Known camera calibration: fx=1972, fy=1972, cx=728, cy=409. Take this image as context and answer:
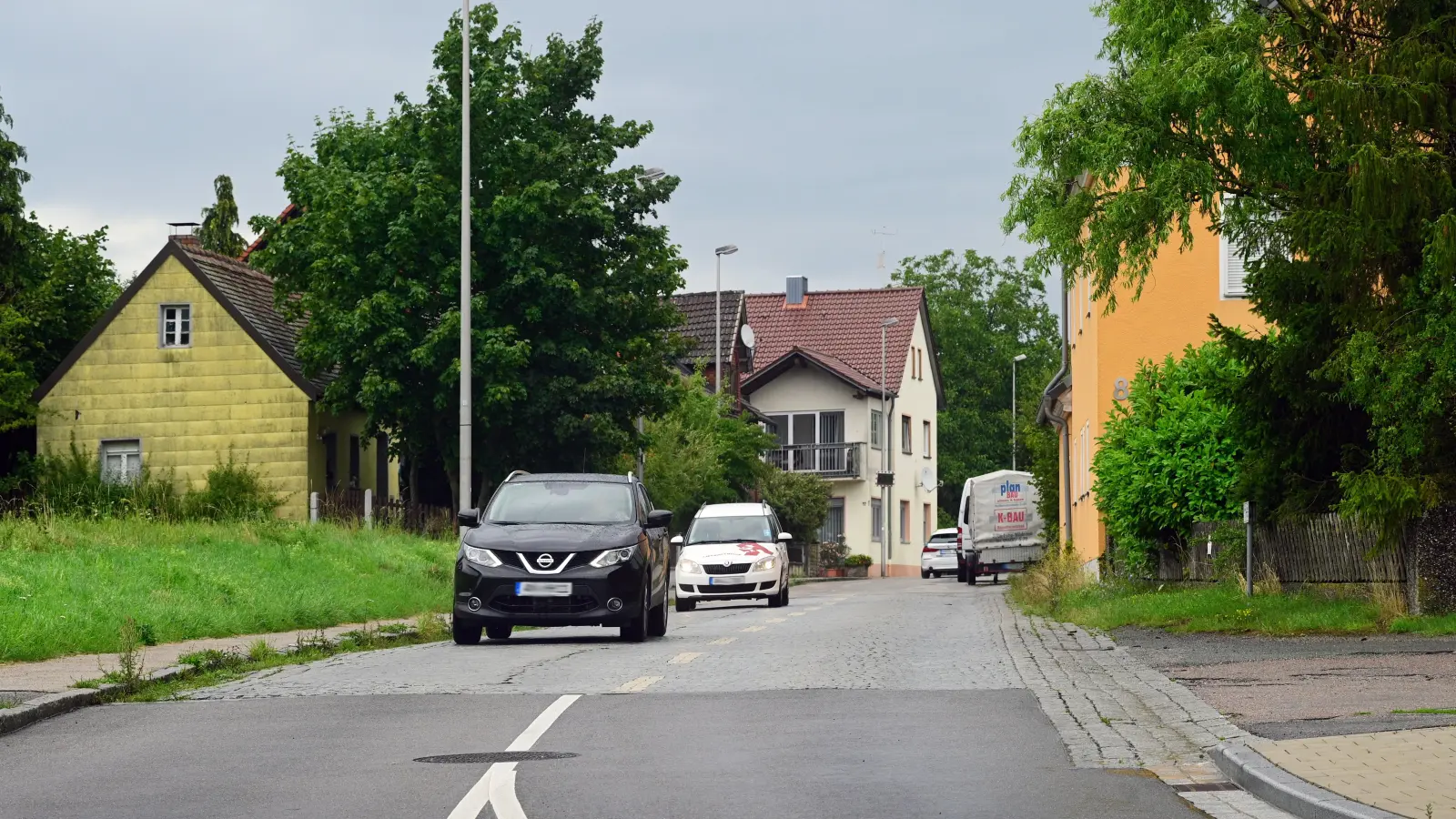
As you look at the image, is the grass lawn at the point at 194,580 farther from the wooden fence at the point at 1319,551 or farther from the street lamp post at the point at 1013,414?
the street lamp post at the point at 1013,414

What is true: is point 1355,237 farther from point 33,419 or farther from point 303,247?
point 33,419

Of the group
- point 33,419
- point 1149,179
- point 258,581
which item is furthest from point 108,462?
point 1149,179

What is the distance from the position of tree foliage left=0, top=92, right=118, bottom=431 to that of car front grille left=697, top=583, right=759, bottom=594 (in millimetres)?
20300

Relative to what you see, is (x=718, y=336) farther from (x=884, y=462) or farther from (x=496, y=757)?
(x=496, y=757)

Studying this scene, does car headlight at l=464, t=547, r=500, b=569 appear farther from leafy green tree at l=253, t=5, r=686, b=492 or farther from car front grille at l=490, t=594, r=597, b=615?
leafy green tree at l=253, t=5, r=686, b=492

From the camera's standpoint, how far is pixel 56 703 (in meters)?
13.2

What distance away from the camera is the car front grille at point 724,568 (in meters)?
31.7

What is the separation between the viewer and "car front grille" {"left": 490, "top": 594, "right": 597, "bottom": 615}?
19375mm

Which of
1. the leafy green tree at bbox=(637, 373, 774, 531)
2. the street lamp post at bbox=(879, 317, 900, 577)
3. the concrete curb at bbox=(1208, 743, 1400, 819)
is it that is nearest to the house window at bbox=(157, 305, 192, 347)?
the leafy green tree at bbox=(637, 373, 774, 531)

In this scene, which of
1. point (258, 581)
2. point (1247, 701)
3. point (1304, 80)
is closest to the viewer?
point (1247, 701)

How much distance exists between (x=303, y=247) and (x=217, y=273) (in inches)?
154

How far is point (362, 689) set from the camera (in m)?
14.6

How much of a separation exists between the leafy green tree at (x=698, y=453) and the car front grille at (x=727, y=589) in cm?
1283

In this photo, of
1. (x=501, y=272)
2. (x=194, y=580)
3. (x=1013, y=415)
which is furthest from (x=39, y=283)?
(x=1013, y=415)
